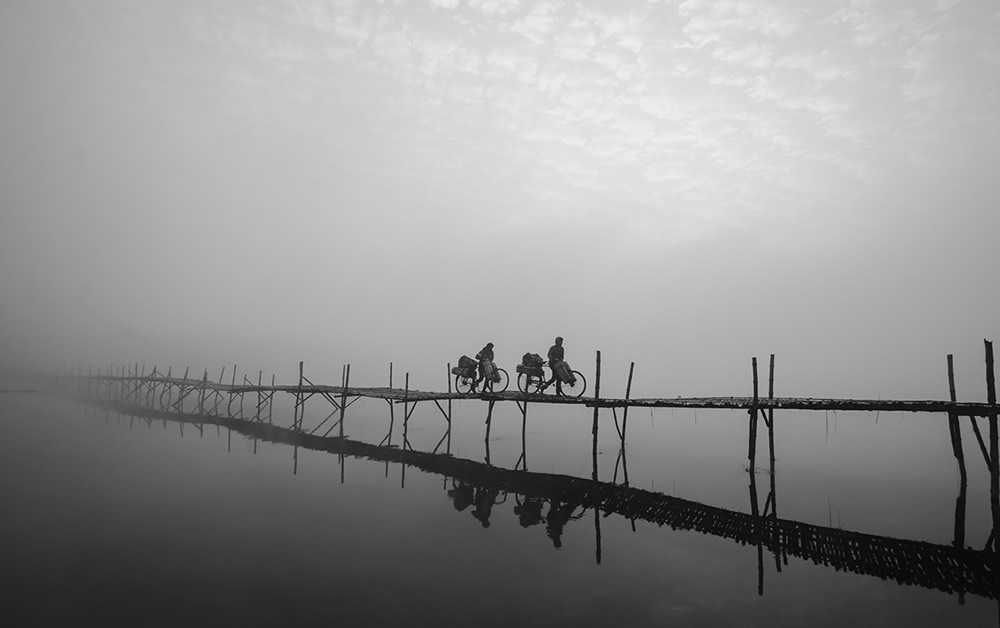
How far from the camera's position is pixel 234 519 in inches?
556

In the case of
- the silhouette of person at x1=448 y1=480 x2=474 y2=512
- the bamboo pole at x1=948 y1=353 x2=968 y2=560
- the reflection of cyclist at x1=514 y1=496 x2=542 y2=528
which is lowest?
the silhouette of person at x1=448 y1=480 x2=474 y2=512

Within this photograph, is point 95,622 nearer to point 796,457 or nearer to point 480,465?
point 480,465

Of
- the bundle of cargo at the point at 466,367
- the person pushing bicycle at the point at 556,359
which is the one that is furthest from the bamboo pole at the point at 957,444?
the bundle of cargo at the point at 466,367

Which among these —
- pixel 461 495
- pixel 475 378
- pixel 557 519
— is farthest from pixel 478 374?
pixel 557 519

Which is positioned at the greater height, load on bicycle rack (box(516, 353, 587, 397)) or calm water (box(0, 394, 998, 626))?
load on bicycle rack (box(516, 353, 587, 397))

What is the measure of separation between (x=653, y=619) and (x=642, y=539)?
4.61 m

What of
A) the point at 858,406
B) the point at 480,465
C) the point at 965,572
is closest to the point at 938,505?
the point at 858,406

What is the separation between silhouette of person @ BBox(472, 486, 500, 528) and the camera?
1516 centimetres

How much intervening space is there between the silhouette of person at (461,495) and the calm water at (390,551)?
0.31m

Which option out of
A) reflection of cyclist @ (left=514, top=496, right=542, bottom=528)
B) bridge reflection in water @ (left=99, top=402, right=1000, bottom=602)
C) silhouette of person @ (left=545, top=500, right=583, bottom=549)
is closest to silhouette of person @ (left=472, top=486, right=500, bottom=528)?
bridge reflection in water @ (left=99, top=402, right=1000, bottom=602)

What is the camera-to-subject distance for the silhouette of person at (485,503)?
15.2 metres

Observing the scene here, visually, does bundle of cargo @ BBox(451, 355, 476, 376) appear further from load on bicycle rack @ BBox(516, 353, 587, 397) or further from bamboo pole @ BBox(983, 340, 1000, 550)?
bamboo pole @ BBox(983, 340, 1000, 550)

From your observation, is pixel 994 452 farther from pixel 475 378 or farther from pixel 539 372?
pixel 475 378

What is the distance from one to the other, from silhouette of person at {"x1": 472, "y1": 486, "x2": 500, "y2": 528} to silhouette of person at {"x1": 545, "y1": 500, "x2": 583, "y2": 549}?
1.92 m
